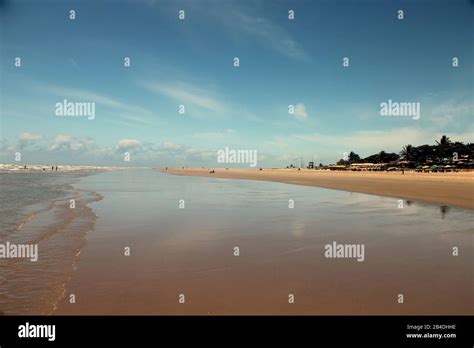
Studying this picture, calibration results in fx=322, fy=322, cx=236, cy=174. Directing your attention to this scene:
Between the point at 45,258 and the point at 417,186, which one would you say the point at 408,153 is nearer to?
the point at 417,186

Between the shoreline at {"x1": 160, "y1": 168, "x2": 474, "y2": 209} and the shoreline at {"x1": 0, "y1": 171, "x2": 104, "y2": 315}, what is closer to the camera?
the shoreline at {"x1": 0, "y1": 171, "x2": 104, "y2": 315}

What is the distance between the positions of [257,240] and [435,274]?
5.33 meters

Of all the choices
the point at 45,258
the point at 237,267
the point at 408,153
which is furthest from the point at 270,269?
the point at 408,153

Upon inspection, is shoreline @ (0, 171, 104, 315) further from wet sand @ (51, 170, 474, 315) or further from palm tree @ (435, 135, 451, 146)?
palm tree @ (435, 135, 451, 146)

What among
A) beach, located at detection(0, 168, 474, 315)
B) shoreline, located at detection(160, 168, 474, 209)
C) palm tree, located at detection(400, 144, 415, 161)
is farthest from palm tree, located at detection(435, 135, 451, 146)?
→ beach, located at detection(0, 168, 474, 315)

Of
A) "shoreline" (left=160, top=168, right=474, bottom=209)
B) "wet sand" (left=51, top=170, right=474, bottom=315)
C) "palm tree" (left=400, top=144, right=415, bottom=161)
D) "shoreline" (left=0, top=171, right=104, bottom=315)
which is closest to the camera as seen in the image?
"wet sand" (left=51, top=170, right=474, bottom=315)

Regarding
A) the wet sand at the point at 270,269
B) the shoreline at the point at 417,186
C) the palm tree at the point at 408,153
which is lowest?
the wet sand at the point at 270,269

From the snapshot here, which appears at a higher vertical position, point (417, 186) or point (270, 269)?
point (417, 186)

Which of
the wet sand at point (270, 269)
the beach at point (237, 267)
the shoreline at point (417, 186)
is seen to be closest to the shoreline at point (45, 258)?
the beach at point (237, 267)

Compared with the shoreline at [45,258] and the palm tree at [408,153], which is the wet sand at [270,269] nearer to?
the shoreline at [45,258]

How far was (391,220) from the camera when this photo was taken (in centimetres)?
1504

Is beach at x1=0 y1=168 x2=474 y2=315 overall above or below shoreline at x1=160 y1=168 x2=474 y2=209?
below

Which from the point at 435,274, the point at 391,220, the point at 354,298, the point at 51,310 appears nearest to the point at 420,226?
the point at 391,220

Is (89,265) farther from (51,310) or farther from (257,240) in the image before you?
(257,240)
